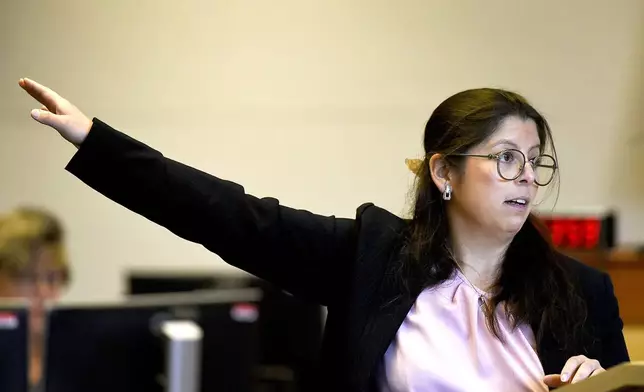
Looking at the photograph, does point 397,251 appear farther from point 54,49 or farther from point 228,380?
point 54,49

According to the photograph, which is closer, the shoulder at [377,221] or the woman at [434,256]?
the woman at [434,256]

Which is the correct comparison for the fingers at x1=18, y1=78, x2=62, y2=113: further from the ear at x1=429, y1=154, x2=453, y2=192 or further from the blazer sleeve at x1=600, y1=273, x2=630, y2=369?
the blazer sleeve at x1=600, y1=273, x2=630, y2=369

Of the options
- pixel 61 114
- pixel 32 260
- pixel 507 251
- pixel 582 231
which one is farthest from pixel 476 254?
pixel 582 231

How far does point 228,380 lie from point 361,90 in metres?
2.24

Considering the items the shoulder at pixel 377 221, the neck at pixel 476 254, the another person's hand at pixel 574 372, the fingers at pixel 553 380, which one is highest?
the shoulder at pixel 377 221

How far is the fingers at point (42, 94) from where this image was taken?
138 cm

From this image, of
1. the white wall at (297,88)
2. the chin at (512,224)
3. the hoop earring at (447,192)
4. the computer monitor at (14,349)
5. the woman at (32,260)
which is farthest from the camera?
the white wall at (297,88)

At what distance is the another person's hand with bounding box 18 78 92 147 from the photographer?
138 centimetres

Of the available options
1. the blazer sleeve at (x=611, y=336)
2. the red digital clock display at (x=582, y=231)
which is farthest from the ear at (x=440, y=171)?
the red digital clock display at (x=582, y=231)

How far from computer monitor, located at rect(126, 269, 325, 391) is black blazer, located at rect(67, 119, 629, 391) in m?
1.53

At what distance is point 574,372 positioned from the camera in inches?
53.6

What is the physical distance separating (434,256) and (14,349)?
0.93 m

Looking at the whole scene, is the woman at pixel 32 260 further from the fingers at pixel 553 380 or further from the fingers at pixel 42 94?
the fingers at pixel 553 380

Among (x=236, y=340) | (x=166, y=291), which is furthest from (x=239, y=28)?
(x=236, y=340)
